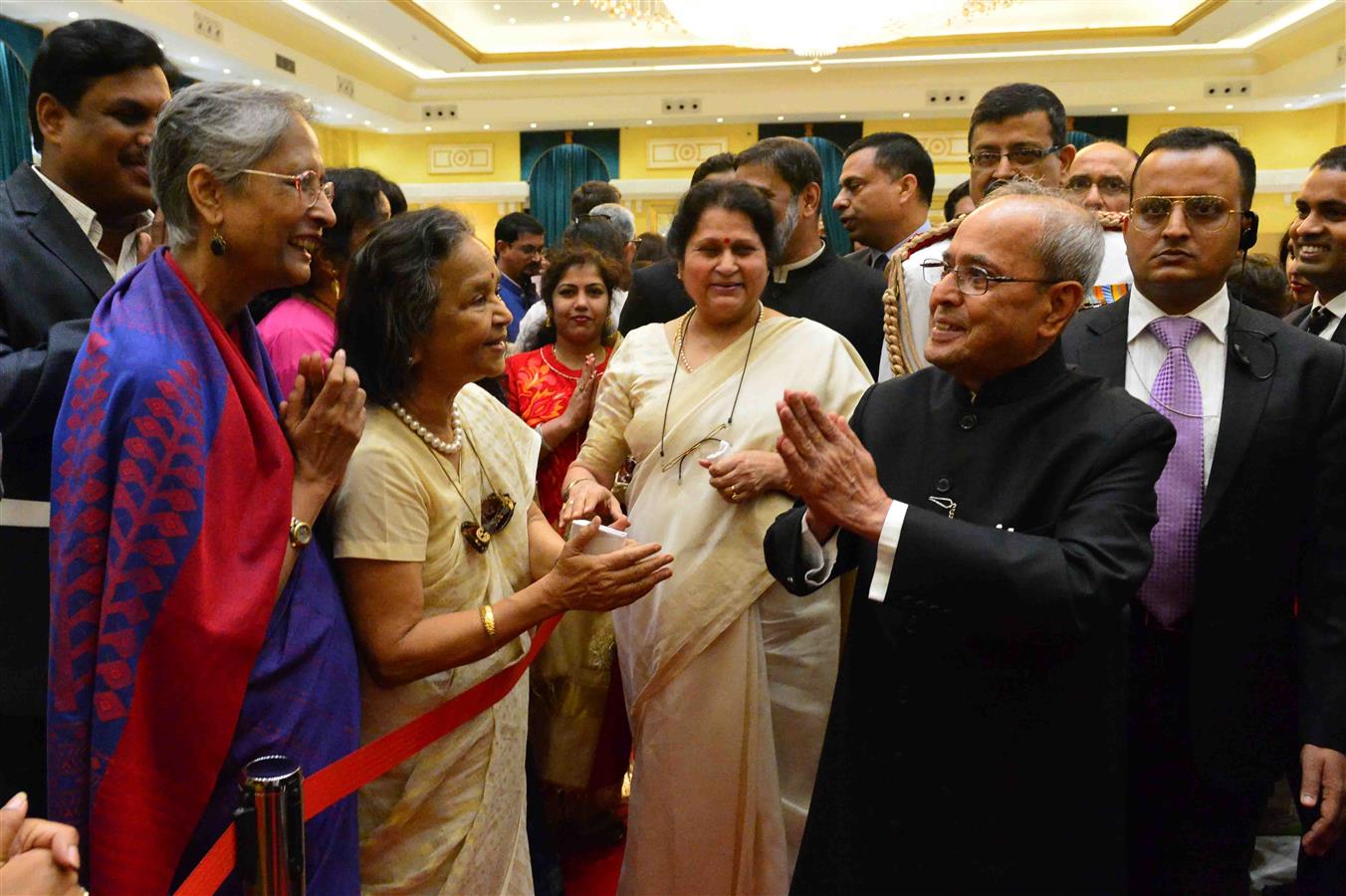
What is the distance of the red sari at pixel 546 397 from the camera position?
3117 mm

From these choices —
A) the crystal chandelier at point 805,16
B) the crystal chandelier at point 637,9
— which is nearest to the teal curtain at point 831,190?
the crystal chandelier at point 805,16

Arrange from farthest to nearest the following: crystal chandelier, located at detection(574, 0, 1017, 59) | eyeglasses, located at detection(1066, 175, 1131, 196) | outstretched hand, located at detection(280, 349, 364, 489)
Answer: crystal chandelier, located at detection(574, 0, 1017, 59) < eyeglasses, located at detection(1066, 175, 1131, 196) < outstretched hand, located at detection(280, 349, 364, 489)

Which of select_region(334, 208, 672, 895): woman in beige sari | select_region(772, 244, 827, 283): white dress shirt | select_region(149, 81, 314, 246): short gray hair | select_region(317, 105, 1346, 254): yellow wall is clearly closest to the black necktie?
select_region(772, 244, 827, 283): white dress shirt

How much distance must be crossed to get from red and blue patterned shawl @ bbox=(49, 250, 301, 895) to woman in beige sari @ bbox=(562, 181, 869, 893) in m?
0.90

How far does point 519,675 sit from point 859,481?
89 centimetres

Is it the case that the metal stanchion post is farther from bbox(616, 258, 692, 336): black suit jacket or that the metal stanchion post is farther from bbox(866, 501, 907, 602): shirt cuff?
bbox(616, 258, 692, 336): black suit jacket

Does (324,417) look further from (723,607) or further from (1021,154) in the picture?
(1021,154)

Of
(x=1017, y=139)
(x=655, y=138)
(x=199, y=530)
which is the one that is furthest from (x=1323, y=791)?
(x=655, y=138)

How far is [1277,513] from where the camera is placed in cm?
189

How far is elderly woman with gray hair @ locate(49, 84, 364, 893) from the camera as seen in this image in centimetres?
145

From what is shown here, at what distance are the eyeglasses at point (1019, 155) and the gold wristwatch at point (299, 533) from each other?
254 centimetres

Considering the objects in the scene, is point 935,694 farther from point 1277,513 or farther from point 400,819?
point 400,819

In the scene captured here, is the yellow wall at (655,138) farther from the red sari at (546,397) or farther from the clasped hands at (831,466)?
the clasped hands at (831,466)

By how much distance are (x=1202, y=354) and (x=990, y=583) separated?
90 cm
